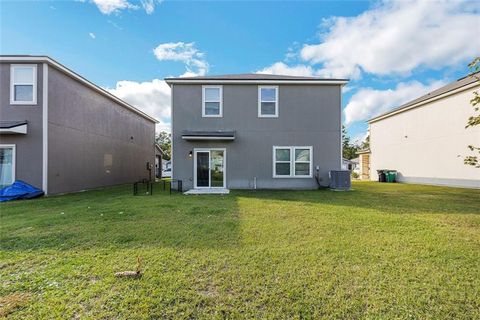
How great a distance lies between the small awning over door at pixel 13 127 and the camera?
940 centimetres

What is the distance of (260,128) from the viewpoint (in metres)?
→ 12.2

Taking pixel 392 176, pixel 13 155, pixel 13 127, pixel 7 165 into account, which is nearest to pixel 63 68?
pixel 13 127

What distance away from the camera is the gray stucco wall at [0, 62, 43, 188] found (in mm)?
10016

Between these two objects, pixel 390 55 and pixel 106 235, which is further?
pixel 390 55

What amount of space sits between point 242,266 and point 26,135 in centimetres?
1199

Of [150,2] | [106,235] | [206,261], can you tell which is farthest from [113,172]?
[206,261]

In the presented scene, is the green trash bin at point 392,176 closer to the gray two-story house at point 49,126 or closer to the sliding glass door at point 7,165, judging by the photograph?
the gray two-story house at point 49,126

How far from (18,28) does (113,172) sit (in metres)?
8.99

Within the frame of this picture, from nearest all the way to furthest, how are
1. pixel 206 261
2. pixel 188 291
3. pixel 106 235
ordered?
pixel 188 291 < pixel 206 261 < pixel 106 235

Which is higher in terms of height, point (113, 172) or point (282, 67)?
point (282, 67)

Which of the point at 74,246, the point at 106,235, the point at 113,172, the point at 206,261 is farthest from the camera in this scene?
the point at 113,172

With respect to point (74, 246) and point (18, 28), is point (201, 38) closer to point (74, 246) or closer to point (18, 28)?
point (18, 28)

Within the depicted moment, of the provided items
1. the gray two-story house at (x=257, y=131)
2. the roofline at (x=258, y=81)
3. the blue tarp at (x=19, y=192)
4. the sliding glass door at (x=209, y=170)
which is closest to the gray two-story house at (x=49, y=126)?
the blue tarp at (x=19, y=192)

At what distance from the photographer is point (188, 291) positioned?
2.77 meters
